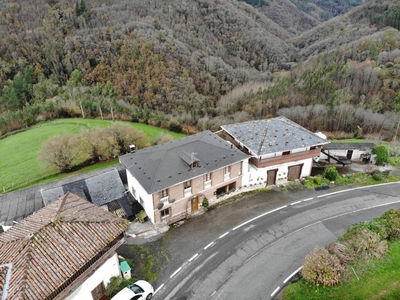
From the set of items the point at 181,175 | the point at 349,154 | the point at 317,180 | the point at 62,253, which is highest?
the point at 62,253

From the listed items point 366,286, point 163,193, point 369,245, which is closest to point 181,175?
point 163,193

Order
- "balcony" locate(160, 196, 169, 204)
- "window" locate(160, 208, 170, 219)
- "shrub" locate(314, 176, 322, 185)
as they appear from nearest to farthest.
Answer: "balcony" locate(160, 196, 169, 204), "window" locate(160, 208, 170, 219), "shrub" locate(314, 176, 322, 185)

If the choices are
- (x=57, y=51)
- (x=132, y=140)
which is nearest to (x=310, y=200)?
(x=132, y=140)

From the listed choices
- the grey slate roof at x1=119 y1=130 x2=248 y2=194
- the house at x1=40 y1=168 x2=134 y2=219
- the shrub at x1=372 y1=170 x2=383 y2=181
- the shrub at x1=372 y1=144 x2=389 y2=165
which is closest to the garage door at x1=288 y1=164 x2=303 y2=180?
the grey slate roof at x1=119 y1=130 x2=248 y2=194

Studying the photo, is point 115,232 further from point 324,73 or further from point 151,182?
point 324,73

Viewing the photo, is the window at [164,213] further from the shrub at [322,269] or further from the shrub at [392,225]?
the shrub at [392,225]

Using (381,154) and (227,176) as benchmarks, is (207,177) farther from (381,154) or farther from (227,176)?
(381,154)

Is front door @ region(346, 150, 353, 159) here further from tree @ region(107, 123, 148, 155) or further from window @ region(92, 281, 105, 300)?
window @ region(92, 281, 105, 300)
